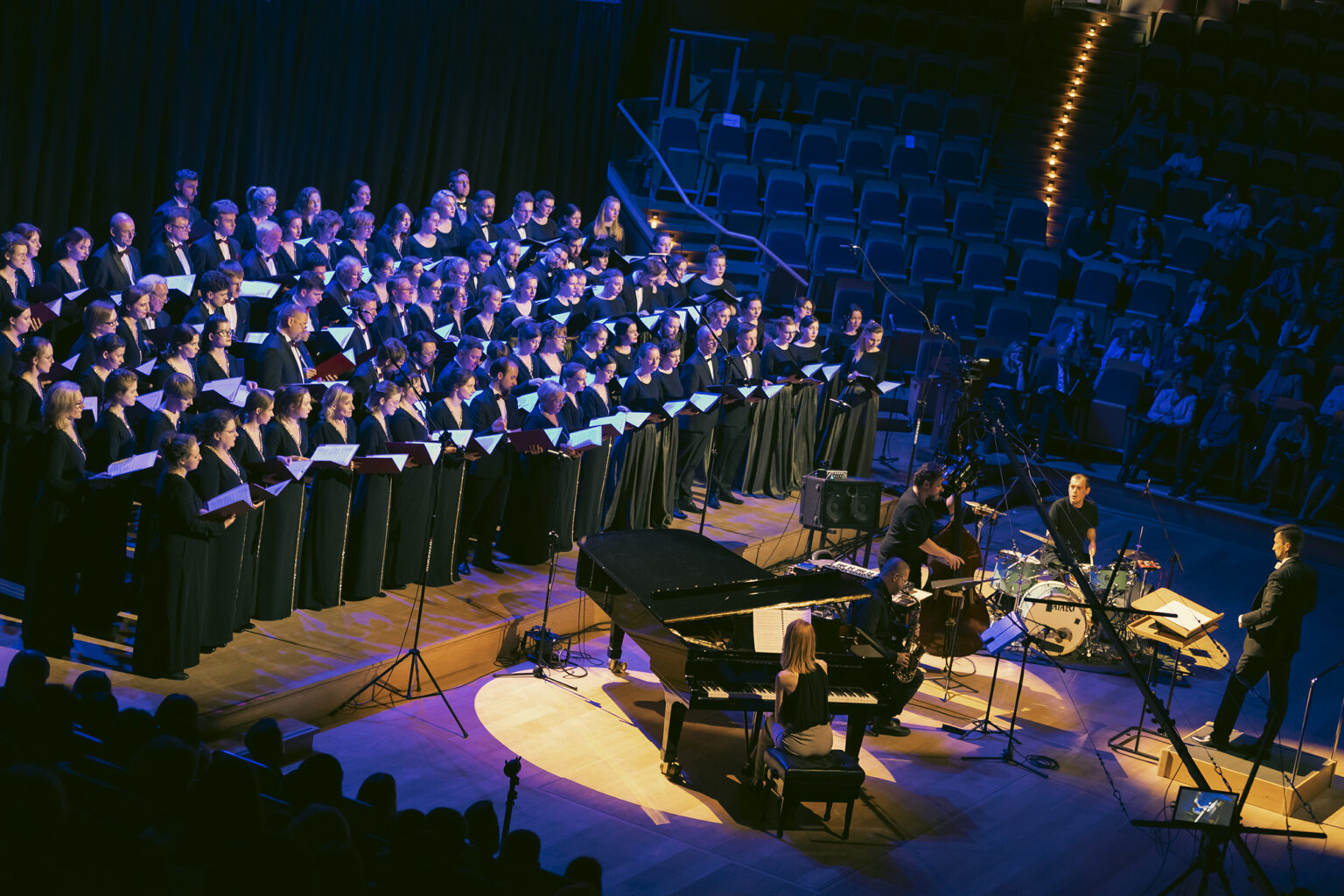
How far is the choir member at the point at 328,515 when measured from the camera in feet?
20.6

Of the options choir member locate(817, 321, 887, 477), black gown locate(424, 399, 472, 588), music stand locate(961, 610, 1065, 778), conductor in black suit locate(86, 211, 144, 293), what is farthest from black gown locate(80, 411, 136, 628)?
choir member locate(817, 321, 887, 477)

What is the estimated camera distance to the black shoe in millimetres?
6637

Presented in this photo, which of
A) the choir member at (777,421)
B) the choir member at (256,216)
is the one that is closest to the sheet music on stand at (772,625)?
the choir member at (777,421)

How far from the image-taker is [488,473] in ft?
23.5

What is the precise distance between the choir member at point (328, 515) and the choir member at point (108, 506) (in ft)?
2.99

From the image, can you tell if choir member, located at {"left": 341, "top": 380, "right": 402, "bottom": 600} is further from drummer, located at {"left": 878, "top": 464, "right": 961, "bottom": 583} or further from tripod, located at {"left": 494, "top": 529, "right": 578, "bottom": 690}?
drummer, located at {"left": 878, "top": 464, "right": 961, "bottom": 583}

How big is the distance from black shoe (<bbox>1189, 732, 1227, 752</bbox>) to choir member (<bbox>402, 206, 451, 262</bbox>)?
602 cm

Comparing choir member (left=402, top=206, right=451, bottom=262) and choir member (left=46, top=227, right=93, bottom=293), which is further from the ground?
choir member (left=402, top=206, right=451, bottom=262)

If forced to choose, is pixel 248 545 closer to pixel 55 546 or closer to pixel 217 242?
pixel 55 546

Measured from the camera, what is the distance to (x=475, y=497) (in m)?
7.18

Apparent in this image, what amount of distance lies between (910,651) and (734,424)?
2881 mm

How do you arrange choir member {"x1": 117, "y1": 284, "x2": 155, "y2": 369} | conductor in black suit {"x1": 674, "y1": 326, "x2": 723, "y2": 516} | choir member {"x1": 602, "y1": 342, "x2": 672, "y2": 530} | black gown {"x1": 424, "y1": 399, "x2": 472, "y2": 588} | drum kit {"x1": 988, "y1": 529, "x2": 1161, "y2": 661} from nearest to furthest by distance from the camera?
choir member {"x1": 117, "y1": 284, "x2": 155, "y2": 369}, black gown {"x1": 424, "y1": 399, "x2": 472, "y2": 588}, drum kit {"x1": 988, "y1": 529, "x2": 1161, "y2": 661}, choir member {"x1": 602, "y1": 342, "x2": 672, "y2": 530}, conductor in black suit {"x1": 674, "y1": 326, "x2": 723, "y2": 516}

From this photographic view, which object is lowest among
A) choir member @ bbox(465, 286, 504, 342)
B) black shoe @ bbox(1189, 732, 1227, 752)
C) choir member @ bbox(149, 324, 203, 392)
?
black shoe @ bbox(1189, 732, 1227, 752)

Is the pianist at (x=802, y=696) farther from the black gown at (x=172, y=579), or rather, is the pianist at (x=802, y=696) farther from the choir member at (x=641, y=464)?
the choir member at (x=641, y=464)
